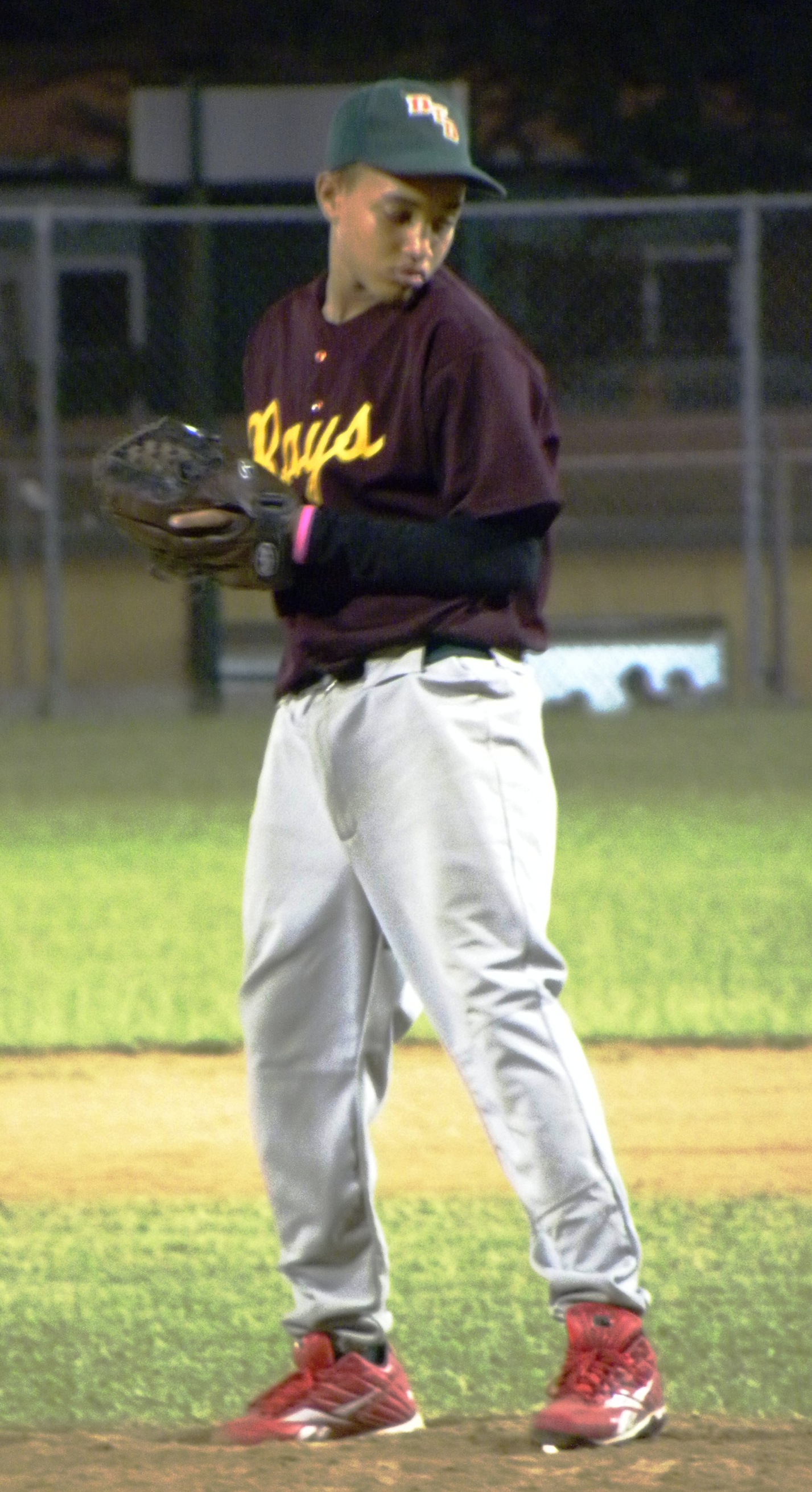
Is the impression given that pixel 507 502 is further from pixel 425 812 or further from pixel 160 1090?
pixel 160 1090

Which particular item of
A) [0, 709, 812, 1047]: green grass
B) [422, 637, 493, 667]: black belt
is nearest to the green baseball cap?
[422, 637, 493, 667]: black belt

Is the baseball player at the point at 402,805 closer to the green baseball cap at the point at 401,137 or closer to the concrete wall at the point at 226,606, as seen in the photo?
the green baseball cap at the point at 401,137

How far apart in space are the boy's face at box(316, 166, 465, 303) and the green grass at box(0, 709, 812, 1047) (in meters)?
3.49

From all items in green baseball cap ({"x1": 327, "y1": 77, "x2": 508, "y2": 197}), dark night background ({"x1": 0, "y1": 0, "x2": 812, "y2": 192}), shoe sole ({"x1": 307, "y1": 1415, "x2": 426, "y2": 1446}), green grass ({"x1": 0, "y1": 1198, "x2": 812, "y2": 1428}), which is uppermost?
dark night background ({"x1": 0, "y1": 0, "x2": 812, "y2": 192})

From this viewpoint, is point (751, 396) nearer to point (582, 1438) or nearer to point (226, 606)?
point (226, 606)

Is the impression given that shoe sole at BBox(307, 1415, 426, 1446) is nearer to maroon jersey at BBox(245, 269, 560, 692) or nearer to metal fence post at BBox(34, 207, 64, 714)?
maroon jersey at BBox(245, 269, 560, 692)

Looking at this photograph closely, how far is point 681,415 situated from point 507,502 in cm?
2320

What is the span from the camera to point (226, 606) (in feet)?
53.5

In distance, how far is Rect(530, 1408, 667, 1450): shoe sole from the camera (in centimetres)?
299

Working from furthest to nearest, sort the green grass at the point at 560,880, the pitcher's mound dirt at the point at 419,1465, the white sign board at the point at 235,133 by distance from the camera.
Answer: the white sign board at the point at 235,133 → the green grass at the point at 560,880 → the pitcher's mound dirt at the point at 419,1465

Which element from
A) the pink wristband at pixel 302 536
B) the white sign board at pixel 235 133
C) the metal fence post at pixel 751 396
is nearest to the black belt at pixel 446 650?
the pink wristband at pixel 302 536

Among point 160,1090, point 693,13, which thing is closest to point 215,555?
point 160,1090

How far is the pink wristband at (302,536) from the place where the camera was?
3073 mm

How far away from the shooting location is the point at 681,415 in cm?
2580
